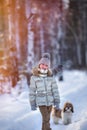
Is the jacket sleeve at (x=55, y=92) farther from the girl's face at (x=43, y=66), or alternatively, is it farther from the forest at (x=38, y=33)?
the forest at (x=38, y=33)

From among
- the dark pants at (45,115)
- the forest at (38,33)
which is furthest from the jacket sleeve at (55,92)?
the forest at (38,33)

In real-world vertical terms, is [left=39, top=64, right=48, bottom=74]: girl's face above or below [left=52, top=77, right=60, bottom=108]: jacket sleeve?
above

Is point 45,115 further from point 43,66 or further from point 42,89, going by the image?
point 43,66

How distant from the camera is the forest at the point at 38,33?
1520 centimetres

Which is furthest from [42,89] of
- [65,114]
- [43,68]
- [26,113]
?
[26,113]

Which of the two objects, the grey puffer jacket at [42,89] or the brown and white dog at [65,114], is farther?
the brown and white dog at [65,114]

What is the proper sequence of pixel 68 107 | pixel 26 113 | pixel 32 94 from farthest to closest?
pixel 26 113 → pixel 68 107 → pixel 32 94

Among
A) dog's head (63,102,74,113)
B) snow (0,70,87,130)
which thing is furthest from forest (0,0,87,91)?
dog's head (63,102,74,113)

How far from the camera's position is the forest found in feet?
49.9

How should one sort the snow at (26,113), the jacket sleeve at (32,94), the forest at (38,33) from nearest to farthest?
1. the jacket sleeve at (32,94)
2. the snow at (26,113)
3. the forest at (38,33)

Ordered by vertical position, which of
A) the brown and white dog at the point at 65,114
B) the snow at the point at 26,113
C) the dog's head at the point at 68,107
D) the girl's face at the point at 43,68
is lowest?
the snow at the point at 26,113

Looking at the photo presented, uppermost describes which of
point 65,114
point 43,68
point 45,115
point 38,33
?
point 43,68

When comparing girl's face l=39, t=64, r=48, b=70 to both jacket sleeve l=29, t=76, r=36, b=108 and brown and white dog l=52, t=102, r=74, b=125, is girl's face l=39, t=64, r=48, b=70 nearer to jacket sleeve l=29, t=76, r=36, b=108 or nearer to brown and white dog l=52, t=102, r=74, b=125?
jacket sleeve l=29, t=76, r=36, b=108

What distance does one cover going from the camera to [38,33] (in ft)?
83.3
